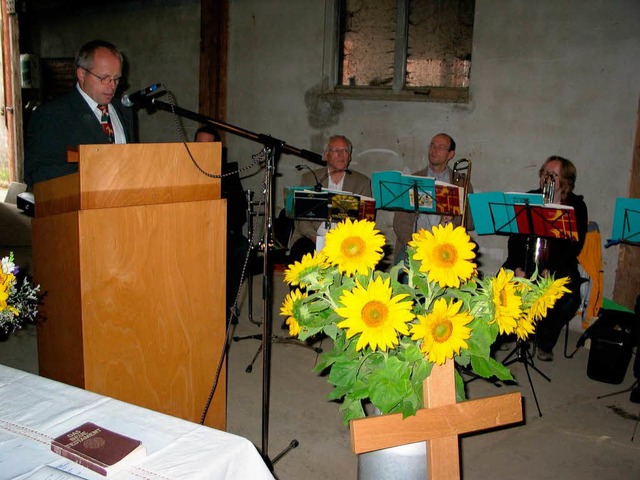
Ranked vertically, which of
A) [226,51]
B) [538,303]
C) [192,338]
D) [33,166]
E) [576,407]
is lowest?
[576,407]

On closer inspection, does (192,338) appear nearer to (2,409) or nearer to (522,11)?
(2,409)

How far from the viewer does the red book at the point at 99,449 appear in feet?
3.49

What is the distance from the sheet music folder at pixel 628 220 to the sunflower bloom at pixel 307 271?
9.92 feet

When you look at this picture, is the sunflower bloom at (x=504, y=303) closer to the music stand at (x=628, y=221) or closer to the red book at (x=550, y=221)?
the red book at (x=550, y=221)

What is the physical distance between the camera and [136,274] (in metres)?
2.14

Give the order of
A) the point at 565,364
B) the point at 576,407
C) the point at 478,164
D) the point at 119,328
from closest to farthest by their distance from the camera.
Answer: the point at 119,328 < the point at 576,407 < the point at 565,364 < the point at 478,164

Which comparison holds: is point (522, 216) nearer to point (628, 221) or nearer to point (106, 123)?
point (628, 221)

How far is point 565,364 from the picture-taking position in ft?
14.2

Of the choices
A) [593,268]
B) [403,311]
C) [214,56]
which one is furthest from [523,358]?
[214,56]

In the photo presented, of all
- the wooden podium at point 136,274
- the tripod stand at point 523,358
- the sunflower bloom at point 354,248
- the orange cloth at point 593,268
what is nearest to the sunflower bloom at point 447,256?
the sunflower bloom at point 354,248

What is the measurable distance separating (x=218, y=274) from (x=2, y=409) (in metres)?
1.19

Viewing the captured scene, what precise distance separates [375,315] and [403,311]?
6cm

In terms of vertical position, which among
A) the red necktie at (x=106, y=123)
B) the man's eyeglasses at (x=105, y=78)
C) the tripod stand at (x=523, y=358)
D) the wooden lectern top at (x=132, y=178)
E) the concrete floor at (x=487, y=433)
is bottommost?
the concrete floor at (x=487, y=433)

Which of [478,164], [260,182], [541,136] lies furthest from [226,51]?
[541,136]
